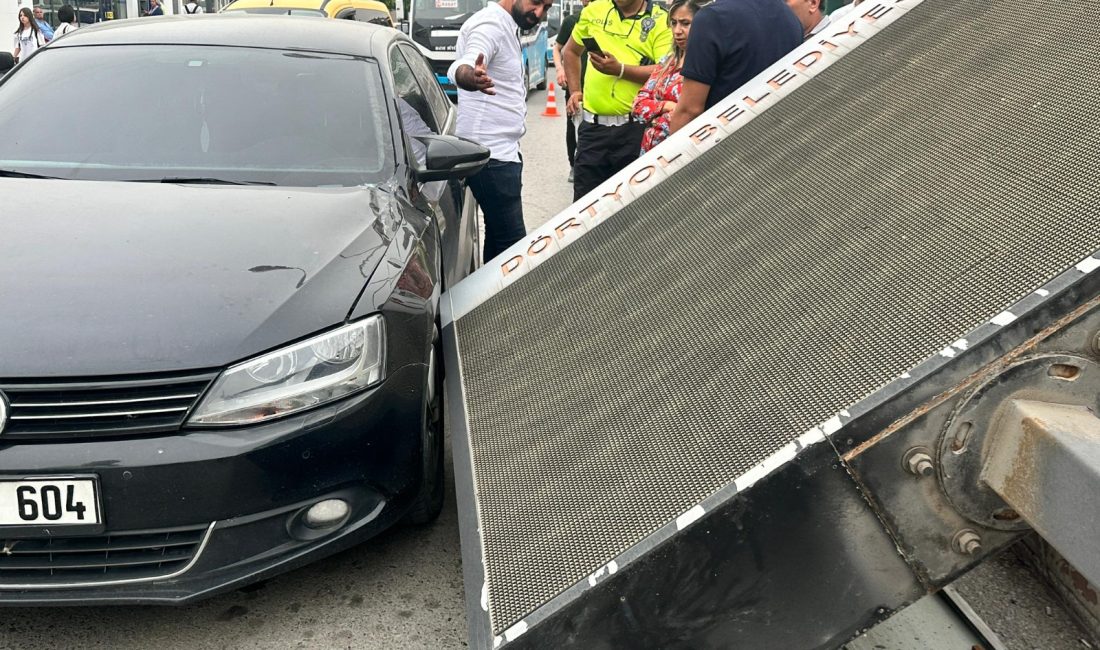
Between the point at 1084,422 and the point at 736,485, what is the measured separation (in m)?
0.55

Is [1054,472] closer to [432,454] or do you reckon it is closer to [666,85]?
[432,454]

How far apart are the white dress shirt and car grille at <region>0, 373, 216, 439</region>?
115 inches

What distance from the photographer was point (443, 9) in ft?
62.7

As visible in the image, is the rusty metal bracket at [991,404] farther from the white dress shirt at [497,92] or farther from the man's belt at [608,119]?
the man's belt at [608,119]

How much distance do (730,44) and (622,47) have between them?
5.42 feet

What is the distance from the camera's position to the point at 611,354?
2396 mm

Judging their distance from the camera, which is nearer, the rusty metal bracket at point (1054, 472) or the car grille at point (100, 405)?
the rusty metal bracket at point (1054, 472)

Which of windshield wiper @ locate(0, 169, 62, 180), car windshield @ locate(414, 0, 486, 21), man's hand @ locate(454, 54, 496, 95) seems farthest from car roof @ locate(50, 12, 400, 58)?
car windshield @ locate(414, 0, 486, 21)

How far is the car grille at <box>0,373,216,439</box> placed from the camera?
2465 millimetres

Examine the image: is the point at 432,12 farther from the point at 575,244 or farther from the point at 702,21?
the point at 575,244

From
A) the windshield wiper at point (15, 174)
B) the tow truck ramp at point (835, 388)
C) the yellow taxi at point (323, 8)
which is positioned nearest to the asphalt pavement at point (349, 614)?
the tow truck ramp at point (835, 388)

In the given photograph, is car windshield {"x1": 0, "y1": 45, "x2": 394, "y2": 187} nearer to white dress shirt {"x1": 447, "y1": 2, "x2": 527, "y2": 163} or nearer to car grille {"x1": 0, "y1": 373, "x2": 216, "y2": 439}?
white dress shirt {"x1": 447, "y1": 2, "x2": 527, "y2": 163}

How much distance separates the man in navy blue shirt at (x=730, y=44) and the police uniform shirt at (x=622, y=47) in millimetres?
1439

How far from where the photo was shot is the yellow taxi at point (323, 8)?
13984 millimetres
